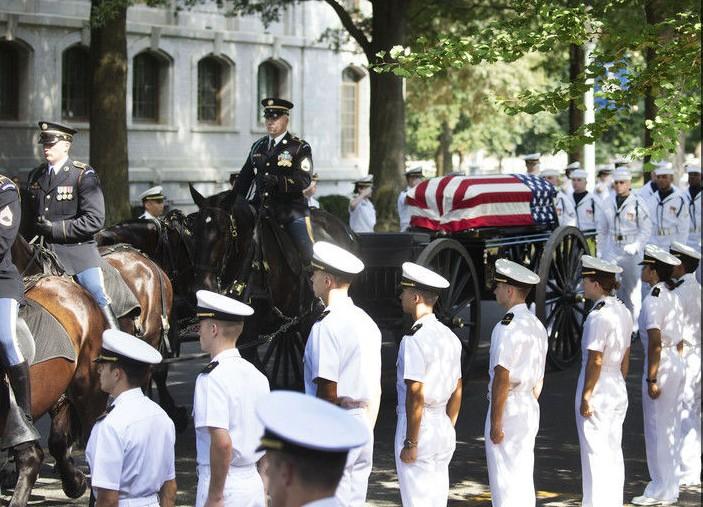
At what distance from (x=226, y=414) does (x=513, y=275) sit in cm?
293

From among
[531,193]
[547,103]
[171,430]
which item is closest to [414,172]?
[531,193]

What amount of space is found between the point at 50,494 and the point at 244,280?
2.78 m

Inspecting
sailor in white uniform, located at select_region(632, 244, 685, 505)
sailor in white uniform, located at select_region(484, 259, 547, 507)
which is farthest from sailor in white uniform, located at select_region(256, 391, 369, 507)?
sailor in white uniform, located at select_region(632, 244, 685, 505)

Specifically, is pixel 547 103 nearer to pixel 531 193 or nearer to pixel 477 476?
pixel 477 476

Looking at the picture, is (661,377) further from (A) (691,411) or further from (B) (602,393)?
(B) (602,393)

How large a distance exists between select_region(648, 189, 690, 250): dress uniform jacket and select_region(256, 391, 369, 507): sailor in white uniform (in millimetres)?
14416

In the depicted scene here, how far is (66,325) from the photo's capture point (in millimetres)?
8680

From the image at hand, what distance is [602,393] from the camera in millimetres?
8891

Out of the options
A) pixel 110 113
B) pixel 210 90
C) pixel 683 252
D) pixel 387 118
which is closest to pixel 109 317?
pixel 683 252

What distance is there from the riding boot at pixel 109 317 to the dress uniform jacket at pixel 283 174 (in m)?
2.60

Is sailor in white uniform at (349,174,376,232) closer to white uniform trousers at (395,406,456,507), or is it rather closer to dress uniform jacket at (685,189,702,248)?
dress uniform jacket at (685,189,702,248)

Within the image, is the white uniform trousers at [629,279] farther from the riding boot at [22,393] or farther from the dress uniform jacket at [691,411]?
the riding boot at [22,393]

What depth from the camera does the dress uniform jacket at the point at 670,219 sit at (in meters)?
17.5

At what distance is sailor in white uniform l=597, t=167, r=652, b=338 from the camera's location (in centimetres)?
1702
